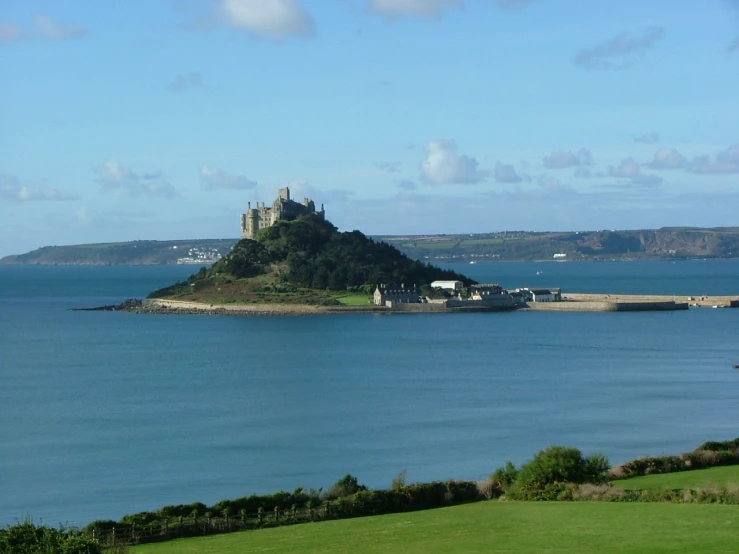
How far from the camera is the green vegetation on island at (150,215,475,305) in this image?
94625 millimetres

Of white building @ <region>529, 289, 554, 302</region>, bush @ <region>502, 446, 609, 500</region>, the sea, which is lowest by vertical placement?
the sea

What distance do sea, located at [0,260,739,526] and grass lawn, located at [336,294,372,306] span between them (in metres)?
13.8

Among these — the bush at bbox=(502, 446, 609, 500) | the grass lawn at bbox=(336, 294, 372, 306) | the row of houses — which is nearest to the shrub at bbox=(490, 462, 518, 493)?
the bush at bbox=(502, 446, 609, 500)

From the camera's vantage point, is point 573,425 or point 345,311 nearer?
point 573,425

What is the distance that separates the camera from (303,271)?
3799 inches

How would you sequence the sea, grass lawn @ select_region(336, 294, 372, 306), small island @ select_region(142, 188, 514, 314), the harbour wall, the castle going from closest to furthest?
the sea → the harbour wall → small island @ select_region(142, 188, 514, 314) → grass lawn @ select_region(336, 294, 372, 306) → the castle

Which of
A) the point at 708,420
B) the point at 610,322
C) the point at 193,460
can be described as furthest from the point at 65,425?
the point at 610,322

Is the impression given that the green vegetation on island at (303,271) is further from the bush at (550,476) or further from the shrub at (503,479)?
the bush at (550,476)

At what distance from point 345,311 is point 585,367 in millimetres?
40430

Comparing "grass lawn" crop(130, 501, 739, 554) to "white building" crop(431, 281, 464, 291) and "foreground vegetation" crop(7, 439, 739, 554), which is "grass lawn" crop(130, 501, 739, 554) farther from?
"white building" crop(431, 281, 464, 291)

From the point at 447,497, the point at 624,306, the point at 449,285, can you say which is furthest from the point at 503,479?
the point at 449,285

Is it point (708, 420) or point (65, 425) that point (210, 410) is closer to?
point (65, 425)

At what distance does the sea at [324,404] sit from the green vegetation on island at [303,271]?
1735cm

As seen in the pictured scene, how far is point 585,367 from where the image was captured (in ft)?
163
